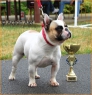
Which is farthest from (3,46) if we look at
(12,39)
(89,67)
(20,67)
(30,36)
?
(30,36)

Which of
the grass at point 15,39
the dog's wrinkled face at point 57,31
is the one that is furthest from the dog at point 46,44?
the grass at point 15,39

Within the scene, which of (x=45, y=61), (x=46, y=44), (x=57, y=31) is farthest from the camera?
(x=45, y=61)

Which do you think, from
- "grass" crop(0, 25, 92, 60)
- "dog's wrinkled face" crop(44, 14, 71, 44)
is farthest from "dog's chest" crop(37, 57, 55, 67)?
"grass" crop(0, 25, 92, 60)

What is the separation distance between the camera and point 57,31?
4.60 meters

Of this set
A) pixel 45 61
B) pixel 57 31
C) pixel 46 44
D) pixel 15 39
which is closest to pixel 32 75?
pixel 45 61

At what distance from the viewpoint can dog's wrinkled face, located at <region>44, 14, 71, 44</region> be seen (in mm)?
4534

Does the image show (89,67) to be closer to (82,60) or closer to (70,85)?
(82,60)

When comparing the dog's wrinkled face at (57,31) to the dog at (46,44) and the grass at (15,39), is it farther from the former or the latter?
the grass at (15,39)

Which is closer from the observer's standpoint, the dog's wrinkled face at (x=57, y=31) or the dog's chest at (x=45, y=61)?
the dog's wrinkled face at (x=57, y=31)

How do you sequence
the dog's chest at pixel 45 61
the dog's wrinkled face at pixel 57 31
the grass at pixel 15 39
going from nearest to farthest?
1. the dog's wrinkled face at pixel 57 31
2. the dog's chest at pixel 45 61
3. the grass at pixel 15 39

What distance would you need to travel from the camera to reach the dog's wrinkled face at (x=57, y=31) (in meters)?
4.53

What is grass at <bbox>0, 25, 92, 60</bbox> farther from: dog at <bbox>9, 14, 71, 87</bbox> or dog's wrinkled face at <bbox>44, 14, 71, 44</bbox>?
dog's wrinkled face at <bbox>44, 14, 71, 44</bbox>

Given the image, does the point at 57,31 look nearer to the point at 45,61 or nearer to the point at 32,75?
the point at 45,61

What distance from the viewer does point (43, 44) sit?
15.7 feet
